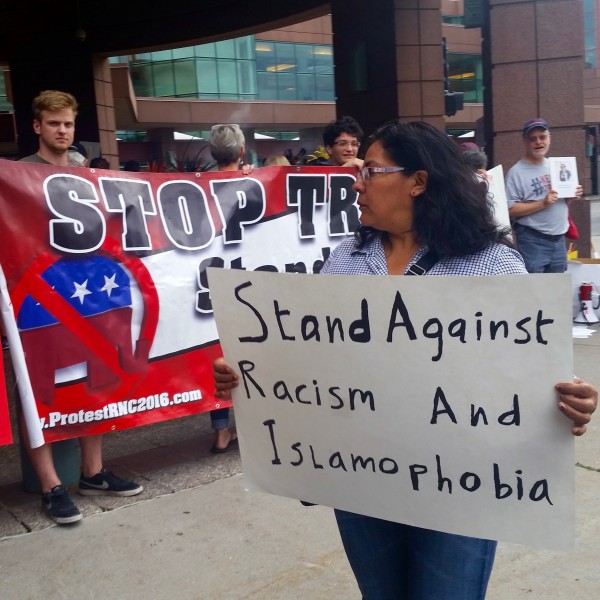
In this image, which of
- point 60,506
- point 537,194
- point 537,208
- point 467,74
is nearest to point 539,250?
point 537,208

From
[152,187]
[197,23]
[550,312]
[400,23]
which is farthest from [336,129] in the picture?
[197,23]

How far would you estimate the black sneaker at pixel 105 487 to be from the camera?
13.6 feet

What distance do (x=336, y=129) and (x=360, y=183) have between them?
3.39 meters

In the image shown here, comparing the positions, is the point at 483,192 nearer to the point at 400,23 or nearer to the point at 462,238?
the point at 462,238

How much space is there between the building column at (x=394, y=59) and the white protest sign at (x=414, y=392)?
8.46m

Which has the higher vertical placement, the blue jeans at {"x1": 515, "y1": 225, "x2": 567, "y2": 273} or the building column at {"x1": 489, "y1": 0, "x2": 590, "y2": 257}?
the building column at {"x1": 489, "y1": 0, "x2": 590, "y2": 257}

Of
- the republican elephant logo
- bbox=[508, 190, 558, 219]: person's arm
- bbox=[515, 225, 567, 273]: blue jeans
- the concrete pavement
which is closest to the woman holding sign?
the concrete pavement

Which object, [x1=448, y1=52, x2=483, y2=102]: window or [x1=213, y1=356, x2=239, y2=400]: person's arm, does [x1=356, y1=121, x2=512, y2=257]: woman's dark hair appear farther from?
[x1=448, y1=52, x2=483, y2=102]: window

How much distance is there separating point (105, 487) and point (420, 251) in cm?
264

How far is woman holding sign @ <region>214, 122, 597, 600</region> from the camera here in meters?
2.02

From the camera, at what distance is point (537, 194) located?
7137 mm

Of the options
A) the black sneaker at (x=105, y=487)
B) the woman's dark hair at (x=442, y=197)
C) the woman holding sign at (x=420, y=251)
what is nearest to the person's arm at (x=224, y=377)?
the woman holding sign at (x=420, y=251)

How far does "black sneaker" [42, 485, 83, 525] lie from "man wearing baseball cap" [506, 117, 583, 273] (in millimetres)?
4652

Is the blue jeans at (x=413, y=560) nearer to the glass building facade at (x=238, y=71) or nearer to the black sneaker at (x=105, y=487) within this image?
the black sneaker at (x=105, y=487)
